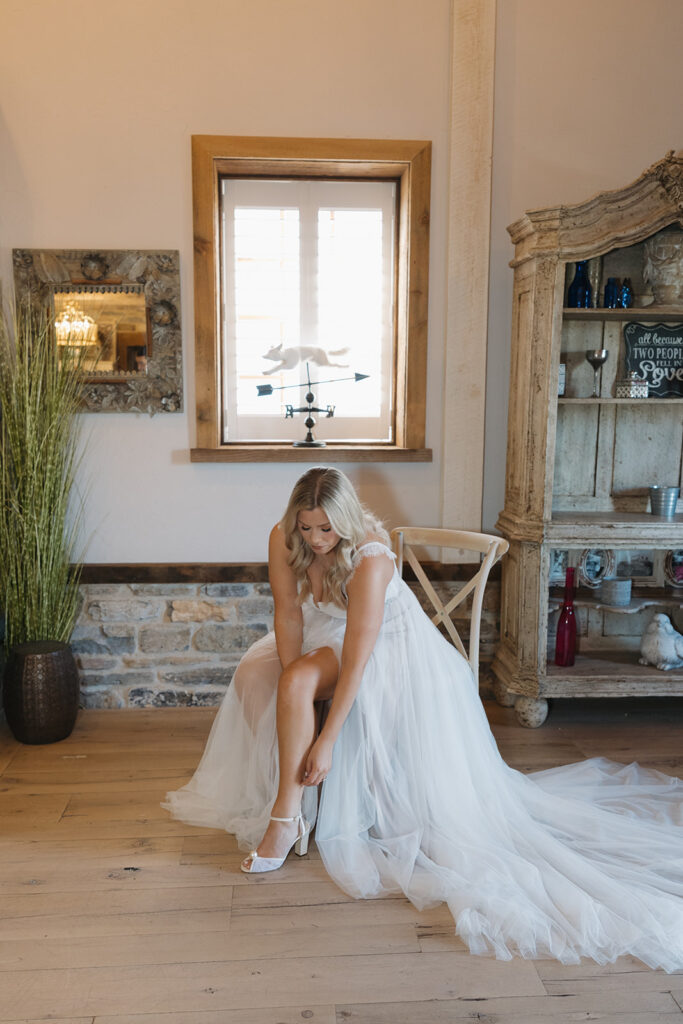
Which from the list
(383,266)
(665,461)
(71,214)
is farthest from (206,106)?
(665,461)

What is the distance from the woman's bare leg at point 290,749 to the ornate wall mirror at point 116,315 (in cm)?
164

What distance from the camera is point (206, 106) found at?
139 inches

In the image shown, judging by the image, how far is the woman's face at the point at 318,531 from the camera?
2.59 m

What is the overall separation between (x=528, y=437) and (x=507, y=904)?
6.21ft

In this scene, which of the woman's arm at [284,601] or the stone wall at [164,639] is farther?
the stone wall at [164,639]

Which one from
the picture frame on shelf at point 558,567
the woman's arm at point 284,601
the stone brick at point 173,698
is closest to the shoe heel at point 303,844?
the woman's arm at point 284,601

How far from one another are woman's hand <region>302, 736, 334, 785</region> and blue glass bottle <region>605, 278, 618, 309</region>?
2.23m

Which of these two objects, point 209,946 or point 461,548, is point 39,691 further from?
point 461,548

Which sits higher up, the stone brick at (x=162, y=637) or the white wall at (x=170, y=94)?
the white wall at (x=170, y=94)

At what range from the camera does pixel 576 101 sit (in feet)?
12.0

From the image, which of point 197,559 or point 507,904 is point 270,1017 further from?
point 197,559

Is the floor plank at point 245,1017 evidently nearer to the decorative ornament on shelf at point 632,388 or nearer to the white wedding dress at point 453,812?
the white wedding dress at point 453,812

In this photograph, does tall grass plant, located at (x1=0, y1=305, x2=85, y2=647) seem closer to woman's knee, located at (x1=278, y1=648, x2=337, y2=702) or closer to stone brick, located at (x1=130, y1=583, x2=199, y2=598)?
stone brick, located at (x1=130, y1=583, x2=199, y2=598)

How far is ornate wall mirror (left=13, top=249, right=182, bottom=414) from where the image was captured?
3.58 m
